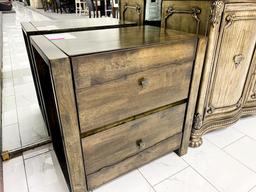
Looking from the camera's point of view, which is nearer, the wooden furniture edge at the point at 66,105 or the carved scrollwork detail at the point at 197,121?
the wooden furniture edge at the point at 66,105

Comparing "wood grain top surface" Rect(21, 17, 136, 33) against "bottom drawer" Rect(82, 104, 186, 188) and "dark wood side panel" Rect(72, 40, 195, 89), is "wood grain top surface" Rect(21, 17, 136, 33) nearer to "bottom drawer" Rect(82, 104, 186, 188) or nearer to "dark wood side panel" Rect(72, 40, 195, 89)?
"dark wood side panel" Rect(72, 40, 195, 89)

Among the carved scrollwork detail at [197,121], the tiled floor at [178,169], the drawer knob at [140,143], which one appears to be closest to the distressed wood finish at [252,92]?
the tiled floor at [178,169]

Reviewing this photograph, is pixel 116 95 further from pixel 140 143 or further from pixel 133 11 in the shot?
pixel 133 11

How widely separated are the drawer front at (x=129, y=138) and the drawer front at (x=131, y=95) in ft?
0.20

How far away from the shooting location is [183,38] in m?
0.88

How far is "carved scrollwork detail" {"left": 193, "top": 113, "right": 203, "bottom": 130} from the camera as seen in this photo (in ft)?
3.98

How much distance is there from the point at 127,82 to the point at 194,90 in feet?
1.50

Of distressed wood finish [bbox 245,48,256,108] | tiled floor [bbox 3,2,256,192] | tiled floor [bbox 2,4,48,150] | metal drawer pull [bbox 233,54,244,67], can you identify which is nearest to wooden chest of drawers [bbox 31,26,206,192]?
tiled floor [bbox 3,2,256,192]

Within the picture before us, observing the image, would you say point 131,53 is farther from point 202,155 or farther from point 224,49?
point 202,155

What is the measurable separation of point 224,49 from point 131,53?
2.10 ft

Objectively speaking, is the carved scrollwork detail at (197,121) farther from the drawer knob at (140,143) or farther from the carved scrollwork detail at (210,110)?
the drawer knob at (140,143)

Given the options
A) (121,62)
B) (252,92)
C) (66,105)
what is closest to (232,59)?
(252,92)

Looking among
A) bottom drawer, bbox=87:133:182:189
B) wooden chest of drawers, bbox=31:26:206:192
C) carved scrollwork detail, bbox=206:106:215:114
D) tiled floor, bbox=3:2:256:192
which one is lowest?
tiled floor, bbox=3:2:256:192

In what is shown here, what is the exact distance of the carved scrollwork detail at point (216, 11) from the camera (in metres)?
0.91
